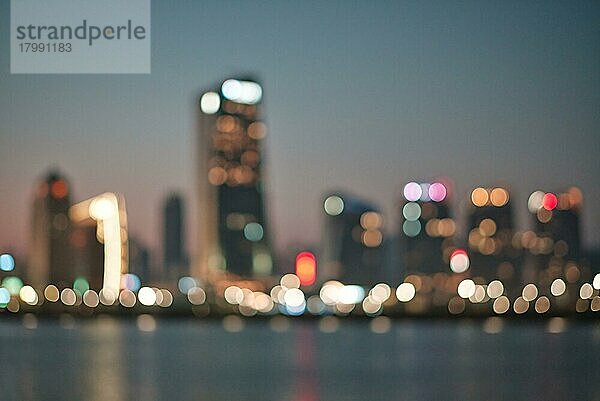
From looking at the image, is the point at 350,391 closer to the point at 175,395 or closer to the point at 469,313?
the point at 175,395

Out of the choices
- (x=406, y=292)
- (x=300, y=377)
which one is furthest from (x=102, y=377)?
(x=406, y=292)

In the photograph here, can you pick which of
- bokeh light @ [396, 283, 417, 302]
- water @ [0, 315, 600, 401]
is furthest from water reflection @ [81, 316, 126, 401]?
bokeh light @ [396, 283, 417, 302]

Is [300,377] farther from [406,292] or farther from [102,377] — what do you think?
[406,292]

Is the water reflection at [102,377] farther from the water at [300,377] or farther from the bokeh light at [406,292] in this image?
the bokeh light at [406,292]

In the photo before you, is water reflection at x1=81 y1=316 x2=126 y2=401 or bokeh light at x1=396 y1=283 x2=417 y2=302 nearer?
water reflection at x1=81 y1=316 x2=126 y2=401

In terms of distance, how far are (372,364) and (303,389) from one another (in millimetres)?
3741

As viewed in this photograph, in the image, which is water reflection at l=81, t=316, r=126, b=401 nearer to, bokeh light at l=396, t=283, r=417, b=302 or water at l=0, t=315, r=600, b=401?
water at l=0, t=315, r=600, b=401

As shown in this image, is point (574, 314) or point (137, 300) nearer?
point (574, 314)

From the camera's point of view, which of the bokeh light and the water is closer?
the water

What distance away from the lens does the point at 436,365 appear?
35.8 feet

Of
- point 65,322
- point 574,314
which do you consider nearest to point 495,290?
point 574,314

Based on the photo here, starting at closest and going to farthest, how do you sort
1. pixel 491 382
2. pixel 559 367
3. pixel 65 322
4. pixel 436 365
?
pixel 491 382, pixel 559 367, pixel 436 365, pixel 65 322

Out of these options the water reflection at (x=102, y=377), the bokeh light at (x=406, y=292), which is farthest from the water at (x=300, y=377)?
the bokeh light at (x=406, y=292)

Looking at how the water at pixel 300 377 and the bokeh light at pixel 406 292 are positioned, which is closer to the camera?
the water at pixel 300 377
